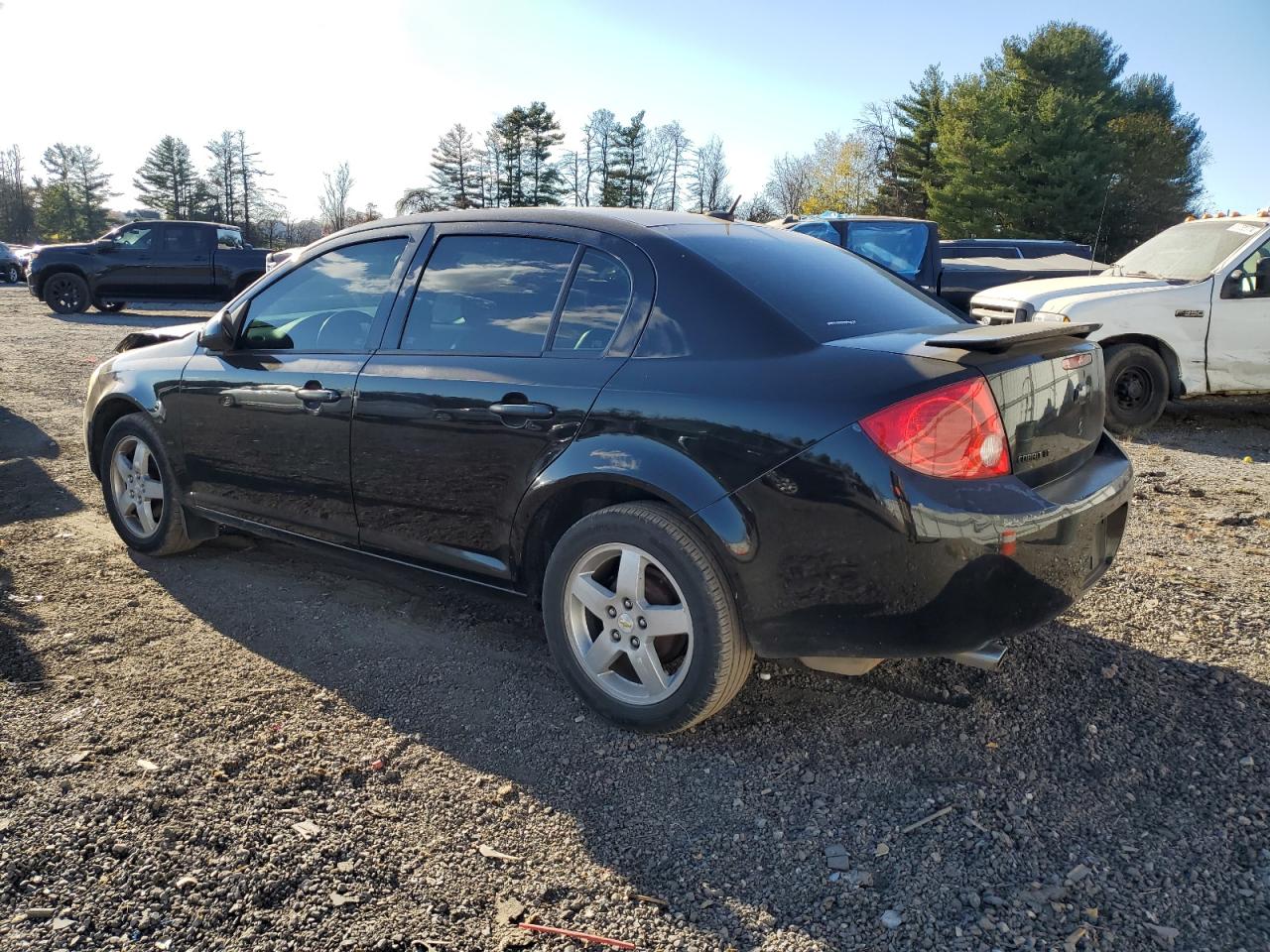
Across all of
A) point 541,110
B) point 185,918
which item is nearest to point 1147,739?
point 185,918

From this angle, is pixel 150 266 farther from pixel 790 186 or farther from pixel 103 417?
pixel 790 186

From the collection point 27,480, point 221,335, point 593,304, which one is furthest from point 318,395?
point 27,480

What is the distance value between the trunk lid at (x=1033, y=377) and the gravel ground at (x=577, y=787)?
89cm

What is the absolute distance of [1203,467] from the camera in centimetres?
681

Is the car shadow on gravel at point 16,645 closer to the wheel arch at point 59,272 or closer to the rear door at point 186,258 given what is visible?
the rear door at point 186,258

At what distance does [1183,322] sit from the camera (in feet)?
26.5

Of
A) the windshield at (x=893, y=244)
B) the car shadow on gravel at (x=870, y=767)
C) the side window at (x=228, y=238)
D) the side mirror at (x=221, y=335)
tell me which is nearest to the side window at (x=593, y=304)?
the car shadow on gravel at (x=870, y=767)

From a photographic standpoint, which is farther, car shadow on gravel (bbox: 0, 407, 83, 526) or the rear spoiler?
car shadow on gravel (bbox: 0, 407, 83, 526)

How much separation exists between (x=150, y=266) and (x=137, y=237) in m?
0.66

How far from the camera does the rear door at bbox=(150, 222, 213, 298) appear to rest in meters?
18.9

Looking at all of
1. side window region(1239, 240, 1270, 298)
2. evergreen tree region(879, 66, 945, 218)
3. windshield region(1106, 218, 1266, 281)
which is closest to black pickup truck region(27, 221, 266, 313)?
windshield region(1106, 218, 1266, 281)

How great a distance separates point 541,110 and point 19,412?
195ft

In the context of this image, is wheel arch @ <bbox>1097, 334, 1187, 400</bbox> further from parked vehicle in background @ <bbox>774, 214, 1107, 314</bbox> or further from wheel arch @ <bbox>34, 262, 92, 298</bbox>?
wheel arch @ <bbox>34, 262, 92, 298</bbox>

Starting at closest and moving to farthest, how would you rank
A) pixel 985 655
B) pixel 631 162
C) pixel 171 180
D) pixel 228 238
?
pixel 985 655 → pixel 228 238 → pixel 631 162 → pixel 171 180
